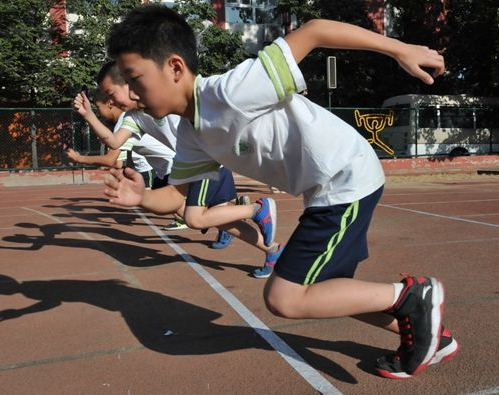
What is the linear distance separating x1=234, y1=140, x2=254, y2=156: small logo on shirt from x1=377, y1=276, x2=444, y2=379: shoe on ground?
0.98m

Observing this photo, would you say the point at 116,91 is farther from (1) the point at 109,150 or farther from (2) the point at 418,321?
(2) the point at 418,321

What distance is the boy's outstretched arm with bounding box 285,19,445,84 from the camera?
228 cm

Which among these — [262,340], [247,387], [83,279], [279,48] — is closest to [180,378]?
[247,387]

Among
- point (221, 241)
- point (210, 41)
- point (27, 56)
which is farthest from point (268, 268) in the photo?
point (210, 41)

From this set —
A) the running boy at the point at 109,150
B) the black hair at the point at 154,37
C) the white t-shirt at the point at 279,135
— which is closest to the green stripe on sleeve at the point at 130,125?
the running boy at the point at 109,150

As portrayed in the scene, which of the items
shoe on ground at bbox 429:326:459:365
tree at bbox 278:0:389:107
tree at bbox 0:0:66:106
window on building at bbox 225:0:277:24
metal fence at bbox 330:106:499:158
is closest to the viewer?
shoe on ground at bbox 429:326:459:365

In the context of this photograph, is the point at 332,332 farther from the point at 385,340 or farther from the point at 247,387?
the point at 247,387

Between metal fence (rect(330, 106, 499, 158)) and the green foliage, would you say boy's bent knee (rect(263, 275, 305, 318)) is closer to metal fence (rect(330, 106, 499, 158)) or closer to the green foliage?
metal fence (rect(330, 106, 499, 158))

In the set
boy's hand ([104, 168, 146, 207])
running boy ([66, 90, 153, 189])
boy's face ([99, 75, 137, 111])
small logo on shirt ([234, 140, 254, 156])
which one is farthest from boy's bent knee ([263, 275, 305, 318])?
running boy ([66, 90, 153, 189])

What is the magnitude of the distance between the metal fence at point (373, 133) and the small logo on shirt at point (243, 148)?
16.9m

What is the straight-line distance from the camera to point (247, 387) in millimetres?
2541

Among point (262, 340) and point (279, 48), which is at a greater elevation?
point (279, 48)

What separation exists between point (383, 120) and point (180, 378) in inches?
768

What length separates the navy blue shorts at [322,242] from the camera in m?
2.37
